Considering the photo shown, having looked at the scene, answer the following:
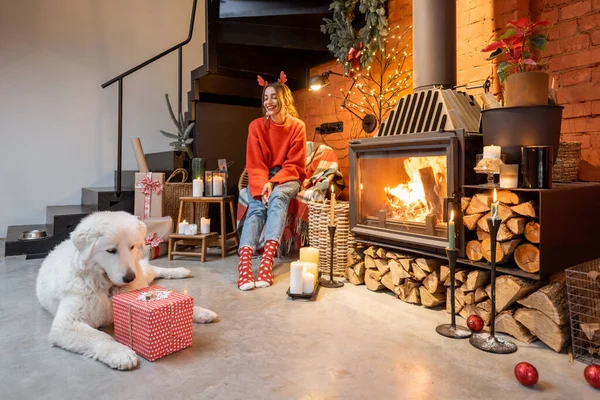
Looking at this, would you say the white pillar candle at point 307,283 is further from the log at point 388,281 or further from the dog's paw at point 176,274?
the dog's paw at point 176,274

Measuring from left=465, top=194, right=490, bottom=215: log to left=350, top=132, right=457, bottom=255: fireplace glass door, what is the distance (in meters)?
0.10

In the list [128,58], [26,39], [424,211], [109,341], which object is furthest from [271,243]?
[26,39]

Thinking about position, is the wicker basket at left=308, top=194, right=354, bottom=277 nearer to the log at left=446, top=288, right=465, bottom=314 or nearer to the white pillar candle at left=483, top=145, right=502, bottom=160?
the log at left=446, top=288, right=465, bottom=314

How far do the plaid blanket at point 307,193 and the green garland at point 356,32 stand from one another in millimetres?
697

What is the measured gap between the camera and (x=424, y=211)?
2.12 meters

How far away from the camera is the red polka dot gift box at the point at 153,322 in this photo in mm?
1430

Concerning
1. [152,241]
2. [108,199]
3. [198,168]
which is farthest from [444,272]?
[108,199]

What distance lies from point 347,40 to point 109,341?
2614 mm

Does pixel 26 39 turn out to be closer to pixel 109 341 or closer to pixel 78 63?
pixel 78 63

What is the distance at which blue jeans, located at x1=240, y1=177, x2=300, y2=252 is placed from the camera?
8.61ft

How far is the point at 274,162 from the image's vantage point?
3074 mm

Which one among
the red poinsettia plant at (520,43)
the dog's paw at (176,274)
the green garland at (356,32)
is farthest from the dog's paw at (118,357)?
the green garland at (356,32)

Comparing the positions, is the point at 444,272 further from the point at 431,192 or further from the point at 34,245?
the point at 34,245

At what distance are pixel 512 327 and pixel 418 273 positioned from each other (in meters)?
0.49
